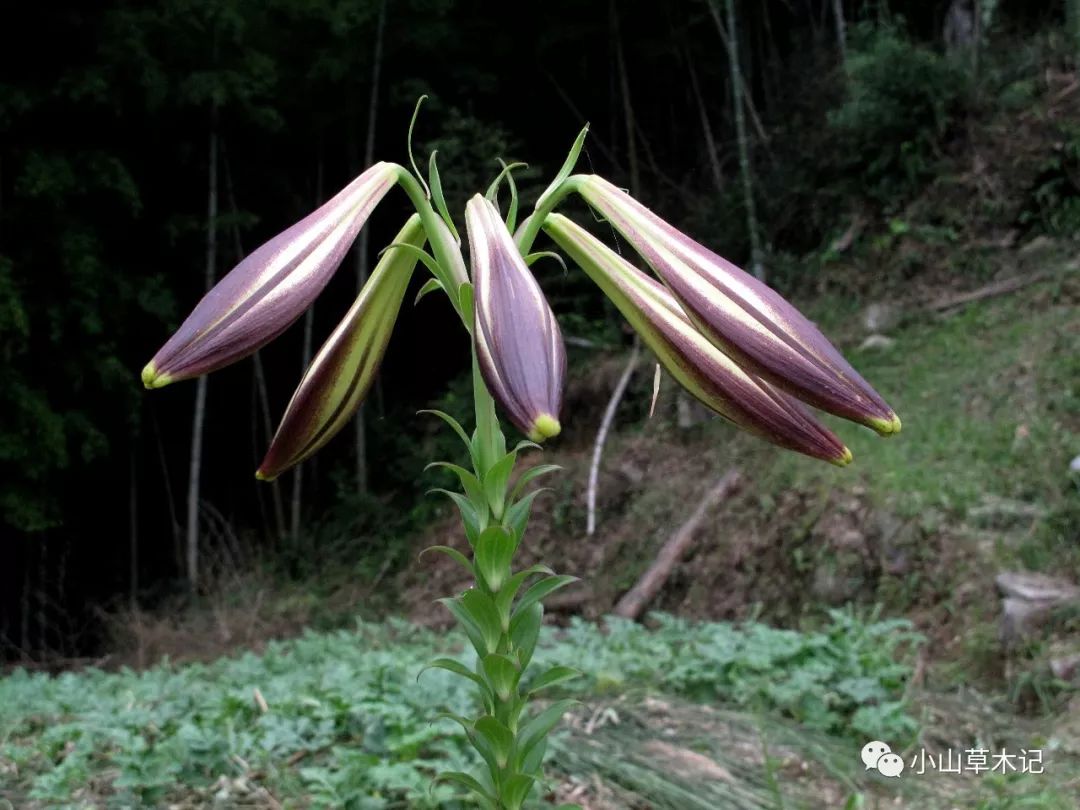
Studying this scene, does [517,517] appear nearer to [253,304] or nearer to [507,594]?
[507,594]

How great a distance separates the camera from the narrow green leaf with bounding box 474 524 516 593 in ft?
2.64

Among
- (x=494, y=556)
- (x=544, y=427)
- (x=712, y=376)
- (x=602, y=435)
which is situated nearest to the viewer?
(x=544, y=427)

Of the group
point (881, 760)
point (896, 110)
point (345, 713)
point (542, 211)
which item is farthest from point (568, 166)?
point (896, 110)

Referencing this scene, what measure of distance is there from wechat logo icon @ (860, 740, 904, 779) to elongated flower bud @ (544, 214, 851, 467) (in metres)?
1.61

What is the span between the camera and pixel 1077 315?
5.11m

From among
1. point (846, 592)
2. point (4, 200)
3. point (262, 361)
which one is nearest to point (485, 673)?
point (846, 592)

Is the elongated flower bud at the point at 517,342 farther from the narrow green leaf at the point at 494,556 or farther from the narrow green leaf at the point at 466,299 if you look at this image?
the narrow green leaf at the point at 494,556

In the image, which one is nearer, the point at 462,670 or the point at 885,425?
the point at 885,425

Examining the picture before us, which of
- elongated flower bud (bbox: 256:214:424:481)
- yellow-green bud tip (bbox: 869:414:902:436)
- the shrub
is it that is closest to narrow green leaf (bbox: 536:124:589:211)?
elongated flower bud (bbox: 256:214:424:481)

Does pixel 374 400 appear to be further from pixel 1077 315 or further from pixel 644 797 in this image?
pixel 644 797

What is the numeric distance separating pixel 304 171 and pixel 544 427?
833 centimetres

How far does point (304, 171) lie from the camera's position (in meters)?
8.40

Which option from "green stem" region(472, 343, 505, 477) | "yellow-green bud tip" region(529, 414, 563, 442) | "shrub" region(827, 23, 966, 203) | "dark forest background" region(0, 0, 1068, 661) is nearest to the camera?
"yellow-green bud tip" region(529, 414, 563, 442)

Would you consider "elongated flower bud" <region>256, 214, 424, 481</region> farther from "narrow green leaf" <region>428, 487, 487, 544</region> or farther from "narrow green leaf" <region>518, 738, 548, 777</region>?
"narrow green leaf" <region>518, 738, 548, 777</region>
